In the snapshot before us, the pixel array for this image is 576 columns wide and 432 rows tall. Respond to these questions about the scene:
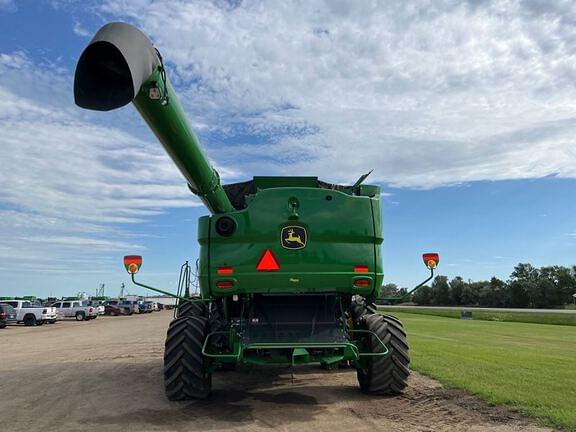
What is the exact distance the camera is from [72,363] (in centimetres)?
1240

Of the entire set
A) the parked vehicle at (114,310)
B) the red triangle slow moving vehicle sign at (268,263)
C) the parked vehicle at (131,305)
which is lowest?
the red triangle slow moving vehicle sign at (268,263)

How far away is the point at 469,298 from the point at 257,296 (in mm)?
90854

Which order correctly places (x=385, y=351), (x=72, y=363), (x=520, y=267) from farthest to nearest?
(x=520, y=267)
(x=72, y=363)
(x=385, y=351)

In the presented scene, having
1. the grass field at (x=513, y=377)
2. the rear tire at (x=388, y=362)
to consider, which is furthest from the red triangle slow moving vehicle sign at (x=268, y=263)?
the grass field at (x=513, y=377)

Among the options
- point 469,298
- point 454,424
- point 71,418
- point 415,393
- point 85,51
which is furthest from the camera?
point 469,298

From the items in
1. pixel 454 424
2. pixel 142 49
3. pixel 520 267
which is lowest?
pixel 454 424

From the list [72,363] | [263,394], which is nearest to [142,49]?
[263,394]

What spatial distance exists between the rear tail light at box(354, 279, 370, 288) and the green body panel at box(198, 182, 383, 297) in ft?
0.15

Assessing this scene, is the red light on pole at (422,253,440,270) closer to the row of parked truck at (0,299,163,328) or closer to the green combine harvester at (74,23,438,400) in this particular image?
the green combine harvester at (74,23,438,400)

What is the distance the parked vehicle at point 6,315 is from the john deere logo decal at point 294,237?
98.0 feet

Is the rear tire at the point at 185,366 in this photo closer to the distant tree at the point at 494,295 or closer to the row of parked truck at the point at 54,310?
the row of parked truck at the point at 54,310

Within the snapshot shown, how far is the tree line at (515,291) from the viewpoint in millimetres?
78250

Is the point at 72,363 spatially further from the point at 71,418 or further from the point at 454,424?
the point at 454,424

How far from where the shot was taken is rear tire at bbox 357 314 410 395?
7.39 meters
